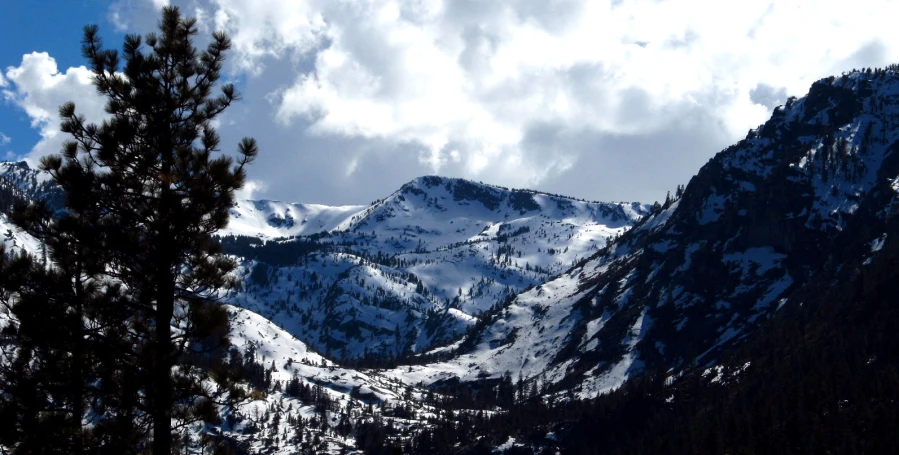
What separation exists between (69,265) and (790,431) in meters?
164

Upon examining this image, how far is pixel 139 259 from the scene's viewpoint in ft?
76.2

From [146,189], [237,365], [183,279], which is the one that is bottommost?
[237,365]

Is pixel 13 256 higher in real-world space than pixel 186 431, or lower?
higher

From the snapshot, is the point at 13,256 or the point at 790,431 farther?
the point at 790,431

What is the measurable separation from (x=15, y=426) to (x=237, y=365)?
614cm

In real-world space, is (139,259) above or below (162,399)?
above

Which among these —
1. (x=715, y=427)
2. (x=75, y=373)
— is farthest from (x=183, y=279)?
(x=715, y=427)

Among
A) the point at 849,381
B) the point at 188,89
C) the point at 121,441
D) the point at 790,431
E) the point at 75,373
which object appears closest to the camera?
the point at 121,441

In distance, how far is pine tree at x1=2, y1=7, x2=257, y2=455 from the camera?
73.5ft

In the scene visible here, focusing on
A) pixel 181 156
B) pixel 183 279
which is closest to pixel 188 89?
pixel 181 156

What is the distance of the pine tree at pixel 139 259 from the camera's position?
882 inches

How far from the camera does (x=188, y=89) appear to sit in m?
24.8

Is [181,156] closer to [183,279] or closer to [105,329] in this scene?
[183,279]

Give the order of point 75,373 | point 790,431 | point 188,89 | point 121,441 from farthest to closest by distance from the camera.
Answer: point 790,431, point 188,89, point 75,373, point 121,441
